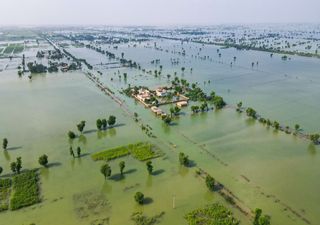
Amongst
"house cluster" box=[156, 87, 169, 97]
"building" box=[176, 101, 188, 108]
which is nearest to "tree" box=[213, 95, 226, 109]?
"building" box=[176, 101, 188, 108]

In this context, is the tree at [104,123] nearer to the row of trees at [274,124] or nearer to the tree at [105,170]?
the tree at [105,170]

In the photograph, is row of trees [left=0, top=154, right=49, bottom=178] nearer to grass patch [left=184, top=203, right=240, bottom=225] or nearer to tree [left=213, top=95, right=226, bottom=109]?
grass patch [left=184, top=203, right=240, bottom=225]

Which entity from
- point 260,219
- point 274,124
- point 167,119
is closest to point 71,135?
point 167,119

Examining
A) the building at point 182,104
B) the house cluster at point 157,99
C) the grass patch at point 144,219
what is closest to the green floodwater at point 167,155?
the grass patch at point 144,219

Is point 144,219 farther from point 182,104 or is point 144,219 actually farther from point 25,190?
point 182,104

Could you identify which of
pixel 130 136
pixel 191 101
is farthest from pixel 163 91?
pixel 130 136

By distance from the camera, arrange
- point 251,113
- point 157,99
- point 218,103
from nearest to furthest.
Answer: point 251,113 → point 218,103 → point 157,99
